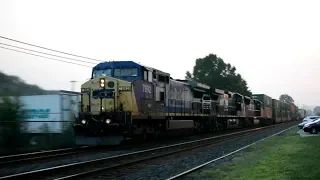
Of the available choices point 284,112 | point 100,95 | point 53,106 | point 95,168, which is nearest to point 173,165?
point 95,168

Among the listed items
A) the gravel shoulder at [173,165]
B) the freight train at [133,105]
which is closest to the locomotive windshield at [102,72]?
the freight train at [133,105]

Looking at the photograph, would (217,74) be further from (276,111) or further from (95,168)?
(95,168)

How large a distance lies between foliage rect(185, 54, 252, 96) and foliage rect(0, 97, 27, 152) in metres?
72.0

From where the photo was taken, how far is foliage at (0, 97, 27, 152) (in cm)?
1620

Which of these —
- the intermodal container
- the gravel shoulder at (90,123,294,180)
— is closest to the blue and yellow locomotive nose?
the intermodal container

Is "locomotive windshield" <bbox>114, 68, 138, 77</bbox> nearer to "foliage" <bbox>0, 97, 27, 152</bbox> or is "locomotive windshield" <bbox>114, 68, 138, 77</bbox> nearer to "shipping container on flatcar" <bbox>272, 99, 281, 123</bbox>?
"foliage" <bbox>0, 97, 27, 152</bbox>

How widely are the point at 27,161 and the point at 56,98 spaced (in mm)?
8698

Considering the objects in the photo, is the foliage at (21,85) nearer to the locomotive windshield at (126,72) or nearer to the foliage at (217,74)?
the locomotive windshield at (126,72)

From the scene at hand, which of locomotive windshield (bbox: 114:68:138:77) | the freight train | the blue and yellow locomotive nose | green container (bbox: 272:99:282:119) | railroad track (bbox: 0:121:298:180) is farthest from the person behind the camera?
green container (bbox: 272:99:282:119)

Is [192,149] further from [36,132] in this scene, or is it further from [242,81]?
[242,81]

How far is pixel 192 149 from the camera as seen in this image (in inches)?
688

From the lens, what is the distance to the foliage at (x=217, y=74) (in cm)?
8756

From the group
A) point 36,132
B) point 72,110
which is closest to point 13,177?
point 36,132

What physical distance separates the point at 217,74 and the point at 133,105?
2923 inches
